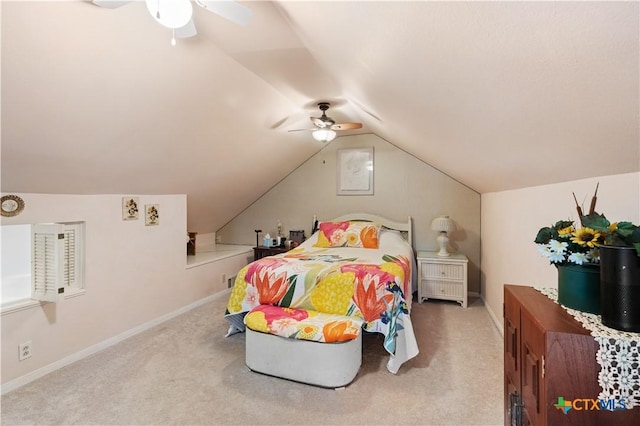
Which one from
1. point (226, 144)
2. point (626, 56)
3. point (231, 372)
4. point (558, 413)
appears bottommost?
point (231, 372)

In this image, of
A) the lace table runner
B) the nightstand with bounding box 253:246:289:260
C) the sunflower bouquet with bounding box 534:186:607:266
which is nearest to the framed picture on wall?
the nightstand with bounding box 253:246:289:260

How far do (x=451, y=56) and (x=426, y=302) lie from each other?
350 cm

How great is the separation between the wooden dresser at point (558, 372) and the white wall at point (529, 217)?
0.64m

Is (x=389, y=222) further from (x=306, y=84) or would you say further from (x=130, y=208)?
(x=130, y=208)

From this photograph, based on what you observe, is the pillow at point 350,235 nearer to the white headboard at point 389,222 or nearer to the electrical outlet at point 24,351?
the white headboard at point 389,222

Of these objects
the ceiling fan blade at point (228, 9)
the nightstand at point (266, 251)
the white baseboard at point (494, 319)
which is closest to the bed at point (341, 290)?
the white baseboard at point (494, 319)

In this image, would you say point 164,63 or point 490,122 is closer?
point 490,122

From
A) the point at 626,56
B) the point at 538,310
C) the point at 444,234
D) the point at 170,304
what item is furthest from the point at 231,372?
the point at 444,234

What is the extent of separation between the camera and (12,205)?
2244 mm

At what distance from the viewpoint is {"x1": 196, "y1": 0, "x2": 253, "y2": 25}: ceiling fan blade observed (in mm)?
1321

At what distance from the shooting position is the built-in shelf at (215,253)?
412 centimetres

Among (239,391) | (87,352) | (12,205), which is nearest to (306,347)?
(239,391)

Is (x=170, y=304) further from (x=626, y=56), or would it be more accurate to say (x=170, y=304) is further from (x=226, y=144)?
(x=626, y=56)

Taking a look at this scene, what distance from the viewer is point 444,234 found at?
4.16 m
